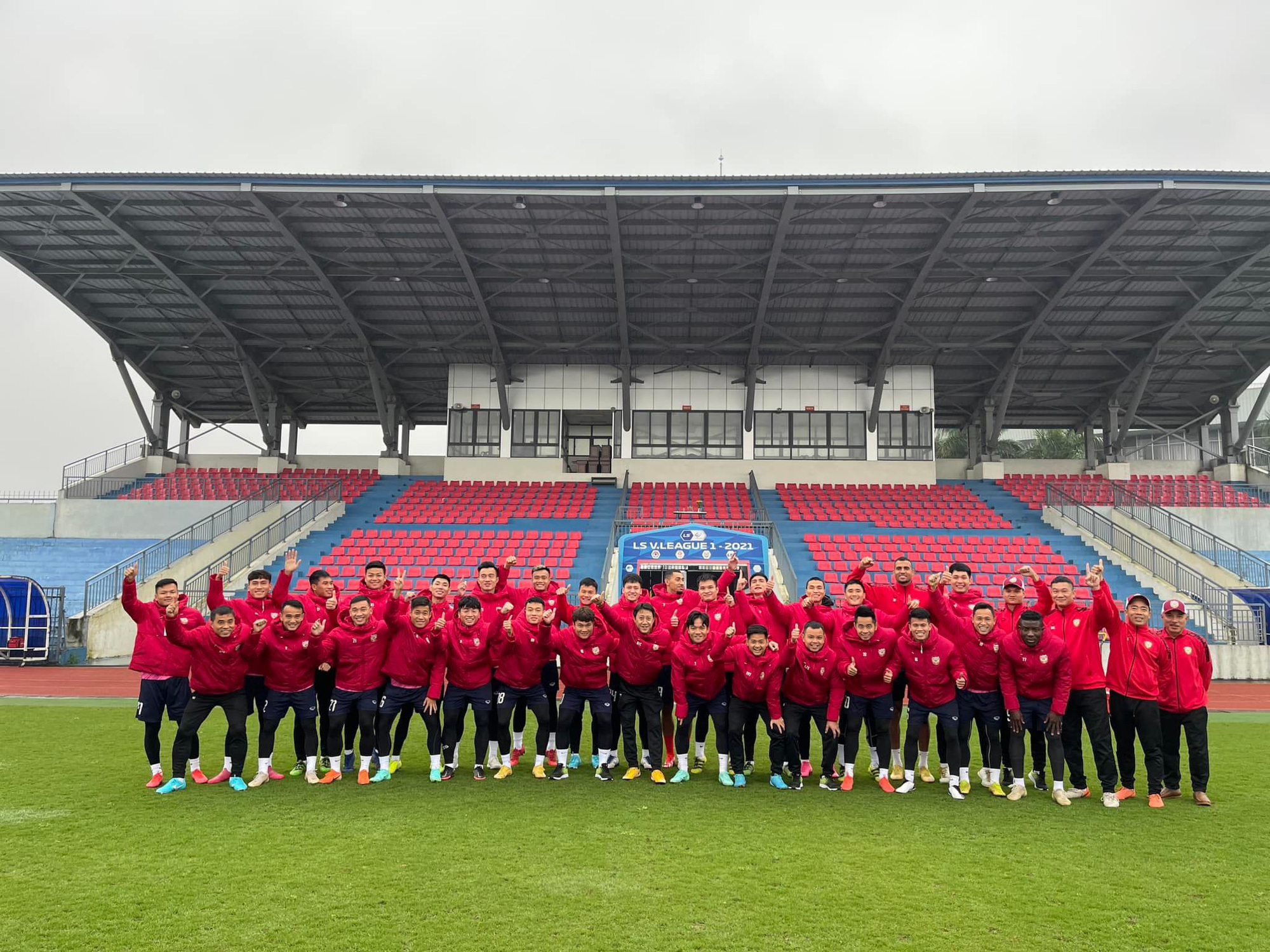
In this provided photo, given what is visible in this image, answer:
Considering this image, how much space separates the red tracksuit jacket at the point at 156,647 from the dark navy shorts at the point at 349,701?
53.3 inches

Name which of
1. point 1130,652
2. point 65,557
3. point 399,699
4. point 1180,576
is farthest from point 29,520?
point 1180,576

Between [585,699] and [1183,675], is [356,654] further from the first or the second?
[1183,675]

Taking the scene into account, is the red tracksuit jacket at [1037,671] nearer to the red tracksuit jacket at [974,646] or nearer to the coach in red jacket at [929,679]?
the red tracksuit jacket at [974,646]

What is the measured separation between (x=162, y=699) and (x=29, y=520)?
90.0 ft

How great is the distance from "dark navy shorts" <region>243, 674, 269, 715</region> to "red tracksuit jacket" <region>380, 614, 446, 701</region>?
1129 mm

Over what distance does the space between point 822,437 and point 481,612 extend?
2557 centimetres

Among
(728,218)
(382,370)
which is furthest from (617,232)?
(382,370)

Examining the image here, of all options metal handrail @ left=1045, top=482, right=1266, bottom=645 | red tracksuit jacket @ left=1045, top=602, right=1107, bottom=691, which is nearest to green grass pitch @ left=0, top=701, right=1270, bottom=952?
red tracksuit jacket @ left=1045, top=602, right=1107, bottom=691

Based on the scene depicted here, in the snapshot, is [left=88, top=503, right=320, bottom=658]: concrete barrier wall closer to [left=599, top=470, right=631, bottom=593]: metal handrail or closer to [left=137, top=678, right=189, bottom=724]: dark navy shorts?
[left=137, top=678, right=189, bottom=724]: dark navy shorts

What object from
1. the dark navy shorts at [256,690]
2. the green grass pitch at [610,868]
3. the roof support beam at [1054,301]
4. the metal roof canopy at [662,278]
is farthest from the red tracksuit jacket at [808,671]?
the roof support beam at [1054,301]

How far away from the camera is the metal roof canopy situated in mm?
22562

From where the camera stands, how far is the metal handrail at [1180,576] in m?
19.1

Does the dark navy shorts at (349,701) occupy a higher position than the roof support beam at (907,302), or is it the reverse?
the roof support beam at (907,302)

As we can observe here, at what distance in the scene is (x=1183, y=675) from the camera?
749cm
